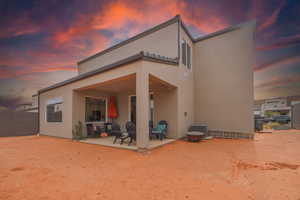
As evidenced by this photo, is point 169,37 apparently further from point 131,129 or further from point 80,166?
point 80,166

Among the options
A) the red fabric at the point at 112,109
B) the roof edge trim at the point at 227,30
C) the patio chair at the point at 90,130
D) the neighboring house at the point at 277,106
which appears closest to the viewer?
the roof edge trim at the point at 227,30

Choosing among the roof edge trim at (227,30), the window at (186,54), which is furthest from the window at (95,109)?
the roof edge trim at (227,30)

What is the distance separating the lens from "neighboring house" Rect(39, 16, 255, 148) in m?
6.79

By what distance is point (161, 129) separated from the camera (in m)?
6.50

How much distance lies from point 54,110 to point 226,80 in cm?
1088

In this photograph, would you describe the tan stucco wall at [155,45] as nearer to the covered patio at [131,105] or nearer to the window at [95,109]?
the covered patio at [131,105]

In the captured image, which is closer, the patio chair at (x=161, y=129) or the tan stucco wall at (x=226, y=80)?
the patio chair at (x=161, y=129)

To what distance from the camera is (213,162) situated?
3.62 meters

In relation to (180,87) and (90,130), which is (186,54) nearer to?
(180,87)

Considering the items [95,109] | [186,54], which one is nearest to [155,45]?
[186,54]

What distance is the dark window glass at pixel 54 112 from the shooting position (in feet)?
27.3

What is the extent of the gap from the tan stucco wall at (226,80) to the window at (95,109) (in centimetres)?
615

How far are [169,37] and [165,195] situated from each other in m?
7.00

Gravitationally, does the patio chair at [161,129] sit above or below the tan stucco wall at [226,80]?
below
